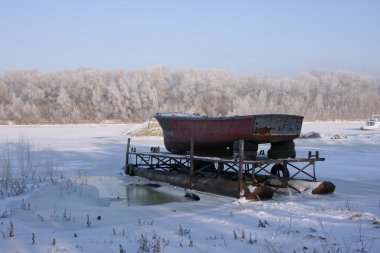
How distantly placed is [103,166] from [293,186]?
8510mm

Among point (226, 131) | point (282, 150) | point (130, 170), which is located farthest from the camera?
point (130, 170)

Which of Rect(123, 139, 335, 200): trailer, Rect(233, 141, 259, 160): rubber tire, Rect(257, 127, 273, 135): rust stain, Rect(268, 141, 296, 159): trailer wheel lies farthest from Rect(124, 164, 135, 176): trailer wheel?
Rect(257, 127, 273, 135): rust stain

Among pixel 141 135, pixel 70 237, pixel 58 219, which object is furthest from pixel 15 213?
pixel 141 135

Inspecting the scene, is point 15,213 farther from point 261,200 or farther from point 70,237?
point 261,200

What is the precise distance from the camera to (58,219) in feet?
25.5

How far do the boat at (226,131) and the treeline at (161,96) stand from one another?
7246 cm

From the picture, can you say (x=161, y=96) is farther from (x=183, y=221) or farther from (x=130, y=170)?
(x=183, y=221)

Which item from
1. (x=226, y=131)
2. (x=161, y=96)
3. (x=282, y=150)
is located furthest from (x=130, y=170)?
(x=161, y=96)

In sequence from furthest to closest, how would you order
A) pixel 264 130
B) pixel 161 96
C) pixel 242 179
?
pixel 161 96
pixel 264 130
pixel 242 179

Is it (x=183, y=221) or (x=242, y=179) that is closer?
(x=183, y=221)

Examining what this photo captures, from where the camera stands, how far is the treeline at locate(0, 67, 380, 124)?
90.8 metres

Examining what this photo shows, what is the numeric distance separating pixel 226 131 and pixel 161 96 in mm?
90324

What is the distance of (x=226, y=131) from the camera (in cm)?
1114

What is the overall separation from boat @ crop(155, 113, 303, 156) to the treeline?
72463 mm
